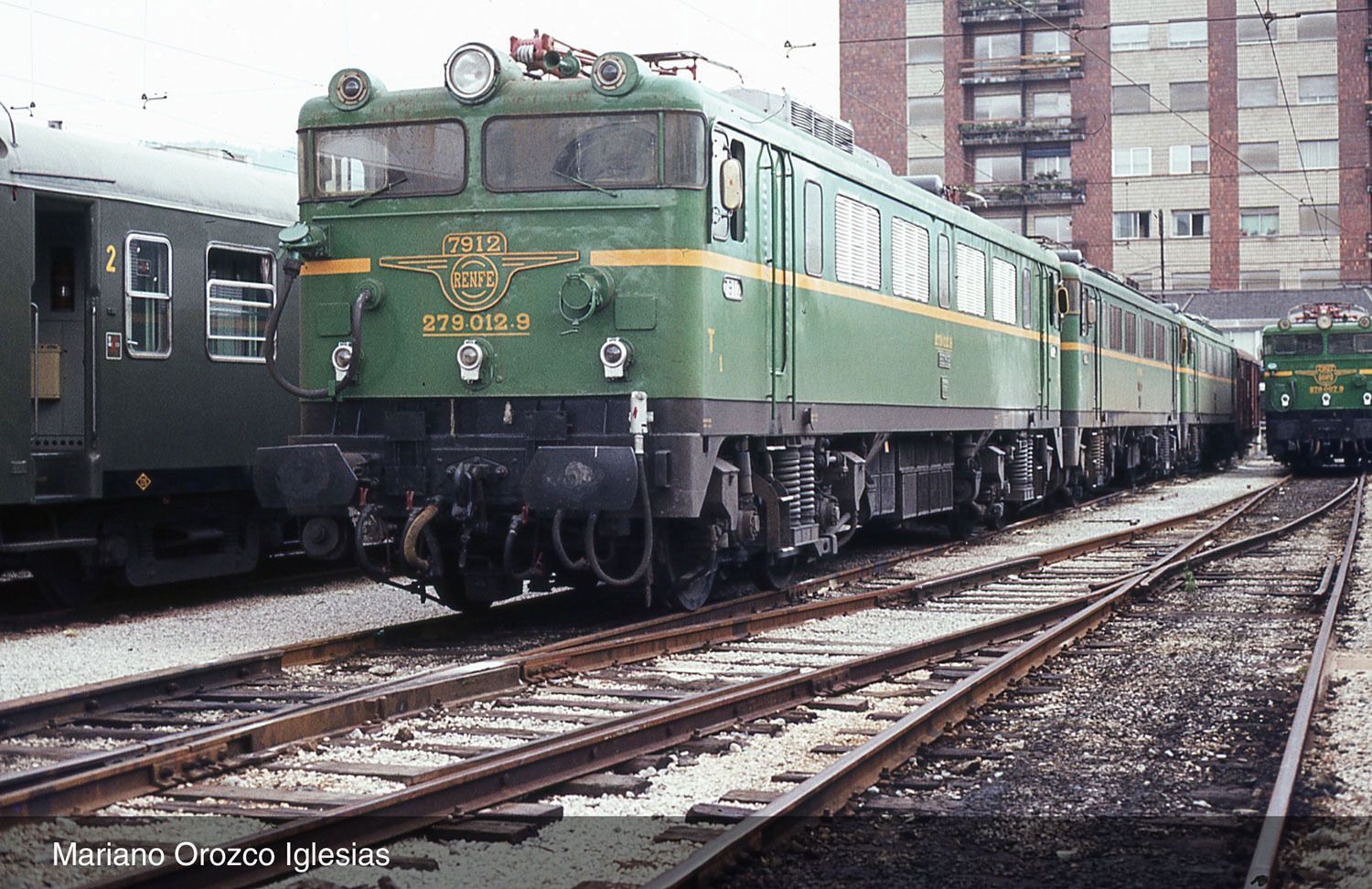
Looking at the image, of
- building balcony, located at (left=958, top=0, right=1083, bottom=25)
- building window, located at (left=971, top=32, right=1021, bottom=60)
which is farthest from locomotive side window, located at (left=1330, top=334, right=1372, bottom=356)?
building window, located at (left=971, top=32, right=1021, bottom=60)

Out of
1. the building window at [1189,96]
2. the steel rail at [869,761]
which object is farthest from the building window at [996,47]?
the steel rail at [869,761]

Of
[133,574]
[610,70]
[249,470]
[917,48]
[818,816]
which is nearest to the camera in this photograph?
[818,816]

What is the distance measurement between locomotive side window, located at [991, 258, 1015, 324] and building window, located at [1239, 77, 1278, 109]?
52.2 meters

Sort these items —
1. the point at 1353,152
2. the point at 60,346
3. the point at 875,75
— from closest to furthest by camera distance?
the point at 60,346, the point at 1353,152, the point at 875,75

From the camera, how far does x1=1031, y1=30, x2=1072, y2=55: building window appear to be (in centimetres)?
6925

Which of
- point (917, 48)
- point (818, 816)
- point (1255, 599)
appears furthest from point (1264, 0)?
point (818, 816)

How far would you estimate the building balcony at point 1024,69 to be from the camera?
68.6m

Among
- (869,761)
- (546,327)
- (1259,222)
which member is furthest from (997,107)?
(869,761)

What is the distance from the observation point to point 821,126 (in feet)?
42.2

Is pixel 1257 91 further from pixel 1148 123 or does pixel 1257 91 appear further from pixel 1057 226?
pixel 1057 226

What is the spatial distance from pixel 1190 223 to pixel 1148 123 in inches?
175

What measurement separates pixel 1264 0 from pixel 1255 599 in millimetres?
59255

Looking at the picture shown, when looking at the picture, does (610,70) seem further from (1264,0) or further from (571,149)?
(1264,0)

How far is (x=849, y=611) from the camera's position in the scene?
38.3ft
